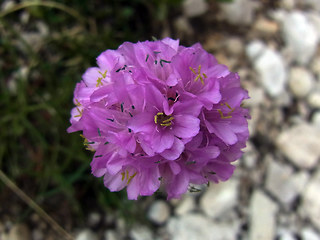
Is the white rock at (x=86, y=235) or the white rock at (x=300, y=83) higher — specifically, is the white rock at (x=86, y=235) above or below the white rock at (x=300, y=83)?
below

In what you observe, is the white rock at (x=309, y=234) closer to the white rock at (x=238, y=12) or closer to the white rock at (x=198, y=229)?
the white rock at (x=198, y=229)

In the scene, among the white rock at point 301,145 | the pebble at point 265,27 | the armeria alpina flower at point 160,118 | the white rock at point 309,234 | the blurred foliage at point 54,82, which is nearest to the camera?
the armeria alpina flower at point 160,118

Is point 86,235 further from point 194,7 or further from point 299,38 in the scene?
point 299,38

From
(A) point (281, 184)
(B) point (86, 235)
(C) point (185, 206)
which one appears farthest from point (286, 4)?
(B) point (86, 235)

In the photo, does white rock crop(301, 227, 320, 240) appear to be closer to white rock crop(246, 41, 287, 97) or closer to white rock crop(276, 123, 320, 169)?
white rock crop(276, 123, 320, 169)

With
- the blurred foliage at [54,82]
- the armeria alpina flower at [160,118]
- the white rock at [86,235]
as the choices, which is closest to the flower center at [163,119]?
the armeria alpina flower at [160,118]

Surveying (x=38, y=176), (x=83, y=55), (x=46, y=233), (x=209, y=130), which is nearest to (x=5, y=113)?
(x=38, y=176)
